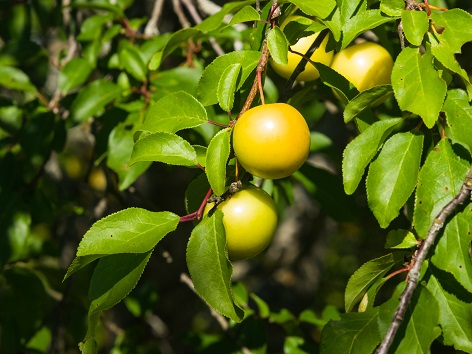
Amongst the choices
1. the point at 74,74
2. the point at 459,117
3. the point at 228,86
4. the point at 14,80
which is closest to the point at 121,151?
the point at 74,74

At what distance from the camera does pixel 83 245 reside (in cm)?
94

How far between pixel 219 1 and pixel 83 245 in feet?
5.60

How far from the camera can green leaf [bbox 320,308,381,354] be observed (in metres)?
0.98

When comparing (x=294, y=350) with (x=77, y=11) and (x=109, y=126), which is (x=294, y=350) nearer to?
(x=109, y=126)

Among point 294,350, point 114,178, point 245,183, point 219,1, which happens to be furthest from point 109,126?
point 219,1

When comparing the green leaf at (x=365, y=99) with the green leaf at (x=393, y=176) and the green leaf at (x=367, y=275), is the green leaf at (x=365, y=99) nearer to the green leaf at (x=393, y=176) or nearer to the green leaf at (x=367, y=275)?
the green leaf at (x=393, y=176)

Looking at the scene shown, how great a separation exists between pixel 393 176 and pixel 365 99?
13cm

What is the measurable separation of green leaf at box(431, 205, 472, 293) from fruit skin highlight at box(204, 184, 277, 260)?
0.86ft

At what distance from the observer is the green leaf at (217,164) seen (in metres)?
0.94

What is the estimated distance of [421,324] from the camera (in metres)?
0.95

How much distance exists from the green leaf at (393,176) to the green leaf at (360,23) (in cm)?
17

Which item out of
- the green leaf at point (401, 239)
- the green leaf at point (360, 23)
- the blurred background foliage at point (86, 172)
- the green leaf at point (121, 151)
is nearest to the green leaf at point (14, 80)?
the blurred background foliage at point (86, 172)

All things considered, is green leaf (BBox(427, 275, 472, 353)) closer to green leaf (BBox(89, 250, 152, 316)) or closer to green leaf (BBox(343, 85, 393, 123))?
green leaf (BBox(343, 85, 393, 123))

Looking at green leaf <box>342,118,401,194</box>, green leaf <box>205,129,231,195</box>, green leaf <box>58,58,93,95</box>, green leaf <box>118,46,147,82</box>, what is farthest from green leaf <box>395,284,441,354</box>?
green leaf <box>58,58,93,95</box>
